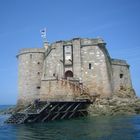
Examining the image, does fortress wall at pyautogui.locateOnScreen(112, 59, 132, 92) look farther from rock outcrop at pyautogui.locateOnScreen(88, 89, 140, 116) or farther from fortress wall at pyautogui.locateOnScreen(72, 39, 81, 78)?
fortress wall at pyautogui.locateOnScreen(72, 39, 81, 78)

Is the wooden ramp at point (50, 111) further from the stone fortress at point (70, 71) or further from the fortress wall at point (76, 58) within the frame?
the fortress wall at point (76, 58)

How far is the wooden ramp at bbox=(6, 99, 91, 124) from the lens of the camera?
90.8 ft

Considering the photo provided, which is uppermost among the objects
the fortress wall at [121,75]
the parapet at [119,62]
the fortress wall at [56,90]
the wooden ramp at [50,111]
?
the parapet at [119,62]

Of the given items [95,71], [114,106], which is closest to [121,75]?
[95,71]

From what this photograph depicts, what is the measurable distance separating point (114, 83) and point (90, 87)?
417cm

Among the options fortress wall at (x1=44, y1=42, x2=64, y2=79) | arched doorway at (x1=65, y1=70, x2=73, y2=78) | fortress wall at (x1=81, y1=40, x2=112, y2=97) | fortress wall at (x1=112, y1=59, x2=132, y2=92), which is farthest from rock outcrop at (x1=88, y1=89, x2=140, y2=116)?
fortress wall at (x1=44, y1=42, x2=64, y2=79)

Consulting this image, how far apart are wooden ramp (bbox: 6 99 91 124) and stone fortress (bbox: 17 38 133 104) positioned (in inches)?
73.9

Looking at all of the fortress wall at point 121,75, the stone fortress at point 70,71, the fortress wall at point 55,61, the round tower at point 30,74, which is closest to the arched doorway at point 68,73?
the stone fortress at point 70,71

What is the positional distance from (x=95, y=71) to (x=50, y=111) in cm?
968

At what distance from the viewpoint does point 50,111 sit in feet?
95.0

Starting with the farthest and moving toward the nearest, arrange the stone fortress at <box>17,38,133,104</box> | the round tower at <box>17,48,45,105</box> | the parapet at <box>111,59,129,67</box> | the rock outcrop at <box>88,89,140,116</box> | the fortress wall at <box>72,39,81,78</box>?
the parapet at <box>111,59,129,67</box> → the round tower at <box>17,48,45,105</box> → the fortress wall at <box>72,39,81,78</box> → the stone fortress at <box>17,38,133,104</box> → the rock outcrop at <box>88,89,140,116</box>

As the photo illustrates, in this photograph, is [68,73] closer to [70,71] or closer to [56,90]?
[70,71]

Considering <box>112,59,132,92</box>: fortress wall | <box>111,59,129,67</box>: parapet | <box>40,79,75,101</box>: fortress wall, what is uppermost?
<box>111,59,129,67</box>: parapet

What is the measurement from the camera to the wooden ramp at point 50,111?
2767 centimetres
